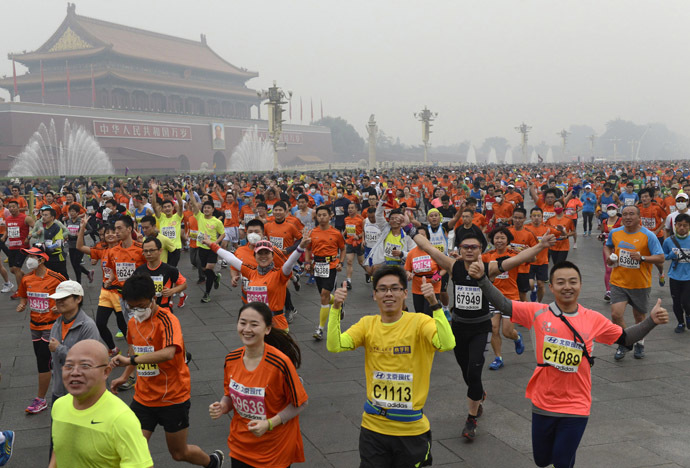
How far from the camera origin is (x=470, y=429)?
4516mm

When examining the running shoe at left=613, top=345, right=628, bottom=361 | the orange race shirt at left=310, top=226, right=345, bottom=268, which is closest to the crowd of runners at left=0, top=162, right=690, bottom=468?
the running shoe at left=613, top=345, right=628, bottom=361

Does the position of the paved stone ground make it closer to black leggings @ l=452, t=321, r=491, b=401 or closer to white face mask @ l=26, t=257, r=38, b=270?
black leggings @ l=452, t=321, r=491, b=401

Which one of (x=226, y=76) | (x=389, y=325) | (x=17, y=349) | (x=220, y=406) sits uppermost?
(x=226, y=76)

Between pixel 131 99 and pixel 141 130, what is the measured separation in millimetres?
6801

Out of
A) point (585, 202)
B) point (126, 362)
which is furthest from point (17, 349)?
point (585, 202)

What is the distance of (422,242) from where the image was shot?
461cm

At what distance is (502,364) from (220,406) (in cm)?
384

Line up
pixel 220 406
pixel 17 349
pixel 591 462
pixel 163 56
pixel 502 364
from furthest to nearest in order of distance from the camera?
pixel 163 56 < pixel 17 349 < pixel 502 364 < pixel 591 462 < pixel 220 406

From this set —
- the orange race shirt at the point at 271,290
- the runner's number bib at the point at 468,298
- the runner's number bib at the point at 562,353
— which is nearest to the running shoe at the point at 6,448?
the runner's number bib at the point at 562,353

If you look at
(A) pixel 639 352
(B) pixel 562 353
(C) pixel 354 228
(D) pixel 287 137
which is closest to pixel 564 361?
(B) pixel 562 353

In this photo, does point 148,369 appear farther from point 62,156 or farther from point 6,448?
point 62,156

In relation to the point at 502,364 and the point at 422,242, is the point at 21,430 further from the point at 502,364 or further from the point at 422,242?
the point at 502,364

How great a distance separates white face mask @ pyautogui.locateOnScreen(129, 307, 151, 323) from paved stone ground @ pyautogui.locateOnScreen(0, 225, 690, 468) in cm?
115

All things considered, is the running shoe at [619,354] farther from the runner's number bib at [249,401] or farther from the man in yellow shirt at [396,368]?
the runner's number bib at [249,401]
